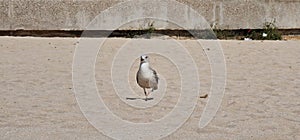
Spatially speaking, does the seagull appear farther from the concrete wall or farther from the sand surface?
the concrete wall

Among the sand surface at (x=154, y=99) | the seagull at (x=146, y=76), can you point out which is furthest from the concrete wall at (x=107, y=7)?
the seagull at (x=146, y=76)

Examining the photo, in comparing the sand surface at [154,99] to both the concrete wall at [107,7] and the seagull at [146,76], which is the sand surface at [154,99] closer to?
the seagull at [146,76]

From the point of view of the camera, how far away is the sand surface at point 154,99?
4484mm

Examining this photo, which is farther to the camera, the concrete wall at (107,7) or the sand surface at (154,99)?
the concrete wall at (107,7)

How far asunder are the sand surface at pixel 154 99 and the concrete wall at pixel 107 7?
1.23 m

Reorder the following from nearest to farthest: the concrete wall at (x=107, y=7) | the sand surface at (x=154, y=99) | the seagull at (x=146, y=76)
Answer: the sand surface at (x=154, y=99), the seagull at (x=146, y=76), the concrete wall at (x=107, y=7)

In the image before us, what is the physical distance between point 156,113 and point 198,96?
0.98 m

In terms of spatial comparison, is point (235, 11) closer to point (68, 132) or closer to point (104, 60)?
point (104, 60)

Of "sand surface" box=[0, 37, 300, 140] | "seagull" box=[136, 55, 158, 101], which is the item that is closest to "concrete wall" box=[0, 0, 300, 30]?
"sand surface" box=[0, 37, 300, 140]

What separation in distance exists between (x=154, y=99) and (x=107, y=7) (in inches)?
239

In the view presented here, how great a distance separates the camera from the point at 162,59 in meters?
8.94

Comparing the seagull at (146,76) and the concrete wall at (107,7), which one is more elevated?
the seagull at (146,76)

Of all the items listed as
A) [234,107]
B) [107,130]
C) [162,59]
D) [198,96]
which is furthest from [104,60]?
[107,130]

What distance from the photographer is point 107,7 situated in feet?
38.2
